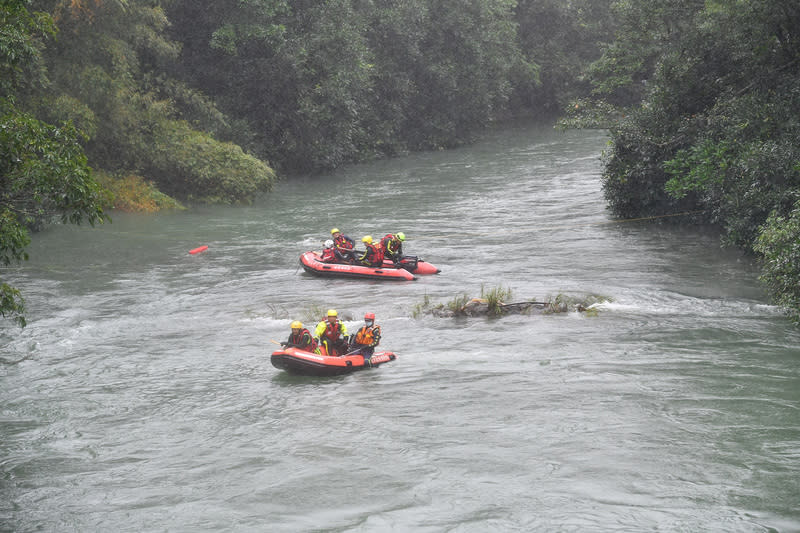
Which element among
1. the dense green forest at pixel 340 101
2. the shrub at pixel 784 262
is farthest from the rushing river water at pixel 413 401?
the dense green forest at pixel 340 101

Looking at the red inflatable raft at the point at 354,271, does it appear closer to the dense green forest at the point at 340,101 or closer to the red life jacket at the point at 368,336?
the red life jacket at the point at 368,336

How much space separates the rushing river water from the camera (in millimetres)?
9680

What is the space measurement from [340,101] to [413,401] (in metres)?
28.3

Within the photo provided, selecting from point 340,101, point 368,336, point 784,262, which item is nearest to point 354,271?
point 368,336

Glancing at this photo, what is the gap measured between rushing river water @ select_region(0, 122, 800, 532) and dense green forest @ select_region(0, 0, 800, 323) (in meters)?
1.95

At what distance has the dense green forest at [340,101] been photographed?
1470 cm

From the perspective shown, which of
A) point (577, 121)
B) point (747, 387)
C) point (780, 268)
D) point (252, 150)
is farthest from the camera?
point (252, 150)

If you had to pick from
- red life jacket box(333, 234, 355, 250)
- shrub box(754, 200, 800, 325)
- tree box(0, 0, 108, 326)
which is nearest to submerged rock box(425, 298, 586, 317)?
shrub box(754, 200, 800, 325)

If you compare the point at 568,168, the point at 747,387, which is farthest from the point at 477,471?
the point at 568,168

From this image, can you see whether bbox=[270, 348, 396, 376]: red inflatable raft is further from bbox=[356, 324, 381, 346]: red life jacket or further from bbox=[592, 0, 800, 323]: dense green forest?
bbox=[592, 0, 800, 323]: dense green forest

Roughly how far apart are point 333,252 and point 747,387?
11848mm

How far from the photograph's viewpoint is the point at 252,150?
3834cm

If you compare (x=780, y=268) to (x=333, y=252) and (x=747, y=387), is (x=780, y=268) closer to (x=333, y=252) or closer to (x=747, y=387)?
(x=747, y=387)

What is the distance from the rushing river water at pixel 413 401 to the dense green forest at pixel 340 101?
195cm
